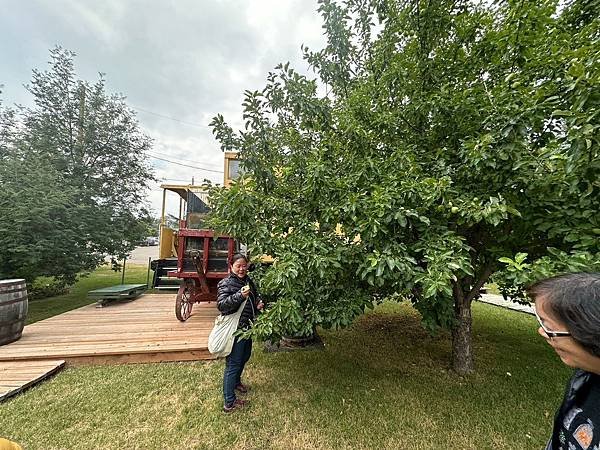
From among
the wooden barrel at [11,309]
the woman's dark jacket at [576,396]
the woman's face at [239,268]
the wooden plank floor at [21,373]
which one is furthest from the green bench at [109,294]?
the woman's dark jacket at [576,396]

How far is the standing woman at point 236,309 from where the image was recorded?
8.25ft

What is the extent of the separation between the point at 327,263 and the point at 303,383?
177 centimetres

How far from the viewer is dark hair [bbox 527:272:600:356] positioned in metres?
0.71

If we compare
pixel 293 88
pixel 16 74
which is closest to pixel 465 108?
pixel 293 88

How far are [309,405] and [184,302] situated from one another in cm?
311

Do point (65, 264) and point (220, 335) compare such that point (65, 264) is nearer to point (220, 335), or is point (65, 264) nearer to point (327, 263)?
point (220, 335)

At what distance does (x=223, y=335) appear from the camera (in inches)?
99.7

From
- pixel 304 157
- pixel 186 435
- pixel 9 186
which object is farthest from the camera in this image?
pixel 9 186

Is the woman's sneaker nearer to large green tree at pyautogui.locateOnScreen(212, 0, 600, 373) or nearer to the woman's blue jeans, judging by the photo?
the woman's blue jeans

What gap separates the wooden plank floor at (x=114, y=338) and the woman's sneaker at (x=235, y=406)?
117 centimetres

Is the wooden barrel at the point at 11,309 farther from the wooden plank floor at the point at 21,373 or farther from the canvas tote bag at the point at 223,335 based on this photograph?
the canvas tote bag at the point at 223,335

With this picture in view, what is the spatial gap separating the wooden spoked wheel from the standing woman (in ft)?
8.21

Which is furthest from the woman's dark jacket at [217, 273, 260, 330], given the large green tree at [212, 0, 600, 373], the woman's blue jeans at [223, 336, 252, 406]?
the large green tree at [212, 0, 600, 373]

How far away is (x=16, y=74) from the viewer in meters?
6.65
